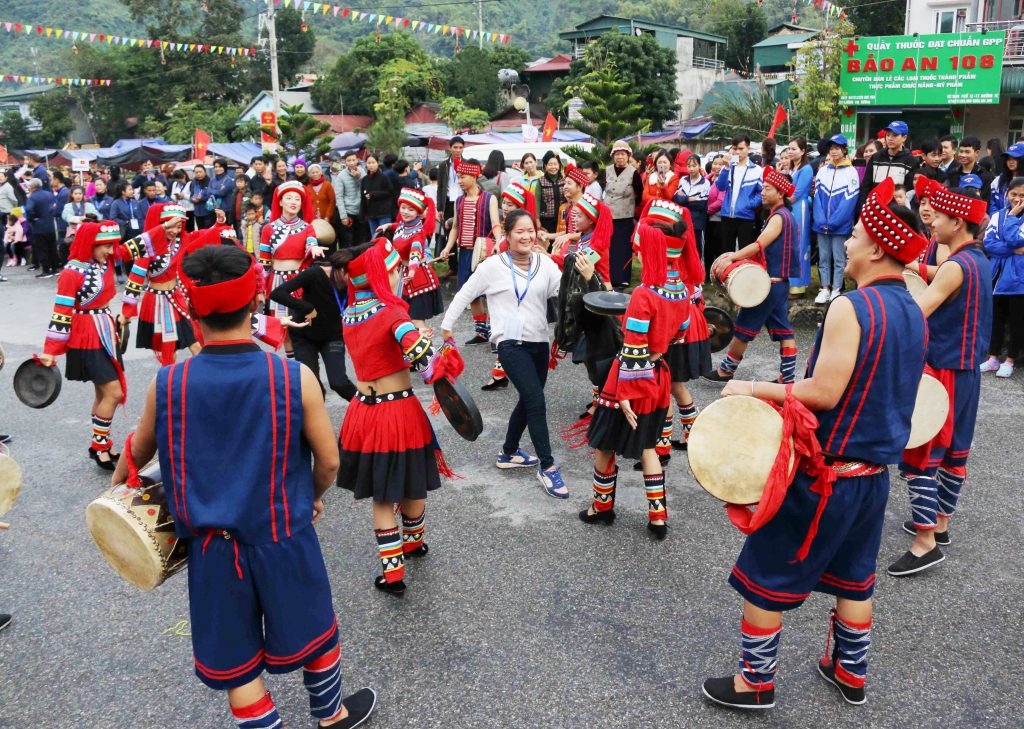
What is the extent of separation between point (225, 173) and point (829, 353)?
14.4 meters

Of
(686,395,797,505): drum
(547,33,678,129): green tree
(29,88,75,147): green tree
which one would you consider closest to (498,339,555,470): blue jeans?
(686,395,797,505): drum

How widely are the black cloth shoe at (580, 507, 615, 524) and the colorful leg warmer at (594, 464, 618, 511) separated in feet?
0.09

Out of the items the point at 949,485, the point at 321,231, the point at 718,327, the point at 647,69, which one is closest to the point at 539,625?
the point at 949,485

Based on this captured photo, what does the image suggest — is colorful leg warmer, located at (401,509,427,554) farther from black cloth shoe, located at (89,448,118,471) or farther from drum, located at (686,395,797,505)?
black cloth shoe, located at (89,448,118,471)

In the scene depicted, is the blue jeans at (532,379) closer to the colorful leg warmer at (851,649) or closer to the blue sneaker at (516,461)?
the blue sneaker at (516,461)

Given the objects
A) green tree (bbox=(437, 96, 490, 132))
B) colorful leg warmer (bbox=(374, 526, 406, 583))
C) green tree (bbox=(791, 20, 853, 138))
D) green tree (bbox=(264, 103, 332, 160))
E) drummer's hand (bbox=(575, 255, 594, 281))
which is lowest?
colorful leg warmer (bbox=(374, 526, 406, 583))

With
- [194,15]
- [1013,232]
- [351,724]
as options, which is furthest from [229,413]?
[194,15]

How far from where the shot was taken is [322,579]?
9.48 ft

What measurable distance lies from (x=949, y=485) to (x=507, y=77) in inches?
1767

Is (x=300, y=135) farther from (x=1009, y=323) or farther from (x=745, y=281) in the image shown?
(x=1009, y=323)

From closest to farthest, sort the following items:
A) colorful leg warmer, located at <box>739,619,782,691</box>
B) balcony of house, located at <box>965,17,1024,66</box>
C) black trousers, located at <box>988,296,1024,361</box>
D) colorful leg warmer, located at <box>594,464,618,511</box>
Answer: colorful leg warmer, located at <box>739,619,782,691</box> → colorful leg warmer, located at <box>594,464,618,511</box> → black trousers, located at <box>988,296,1024,361</box> → balcony of house, located at <box>965,17,1024,66</box>

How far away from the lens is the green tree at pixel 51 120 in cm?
5291

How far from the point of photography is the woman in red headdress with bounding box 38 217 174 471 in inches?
229

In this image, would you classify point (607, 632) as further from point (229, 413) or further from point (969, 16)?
point (969, 16)
